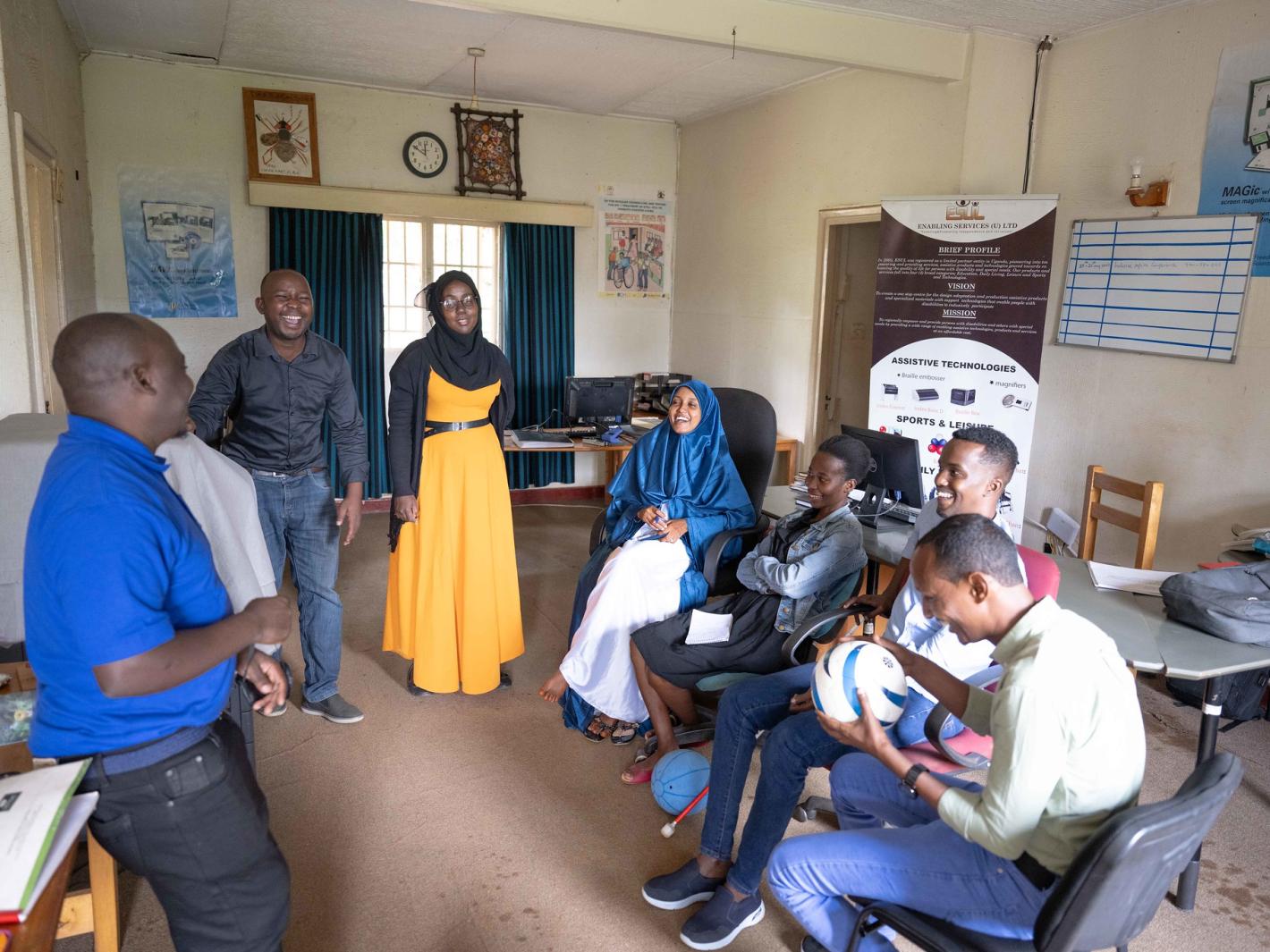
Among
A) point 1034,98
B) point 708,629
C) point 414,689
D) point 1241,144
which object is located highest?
point 1034,98

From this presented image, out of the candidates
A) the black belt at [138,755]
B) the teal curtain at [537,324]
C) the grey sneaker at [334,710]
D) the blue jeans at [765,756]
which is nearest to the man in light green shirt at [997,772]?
the blue jeans at [765,756]

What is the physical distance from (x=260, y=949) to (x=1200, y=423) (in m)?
3.77

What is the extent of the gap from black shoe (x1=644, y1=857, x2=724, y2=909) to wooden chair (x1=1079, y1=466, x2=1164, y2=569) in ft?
6.30

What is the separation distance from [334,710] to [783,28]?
3.35m

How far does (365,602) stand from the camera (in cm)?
453

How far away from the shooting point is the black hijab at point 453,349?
326cm

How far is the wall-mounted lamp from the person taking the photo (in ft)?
12.0

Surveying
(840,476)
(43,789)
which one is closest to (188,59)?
(840,476)

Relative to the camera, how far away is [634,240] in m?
6.65

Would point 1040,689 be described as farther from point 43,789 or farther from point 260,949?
point 43,789

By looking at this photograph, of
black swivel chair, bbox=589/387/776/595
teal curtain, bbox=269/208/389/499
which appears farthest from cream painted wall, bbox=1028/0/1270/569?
teal curtain, bbox=269/208/389/499

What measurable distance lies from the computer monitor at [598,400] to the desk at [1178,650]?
11.7 ft

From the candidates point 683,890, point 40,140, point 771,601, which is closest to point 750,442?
point 771,601

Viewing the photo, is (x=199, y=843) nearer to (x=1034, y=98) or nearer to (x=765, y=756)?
(x=765, y=756)
